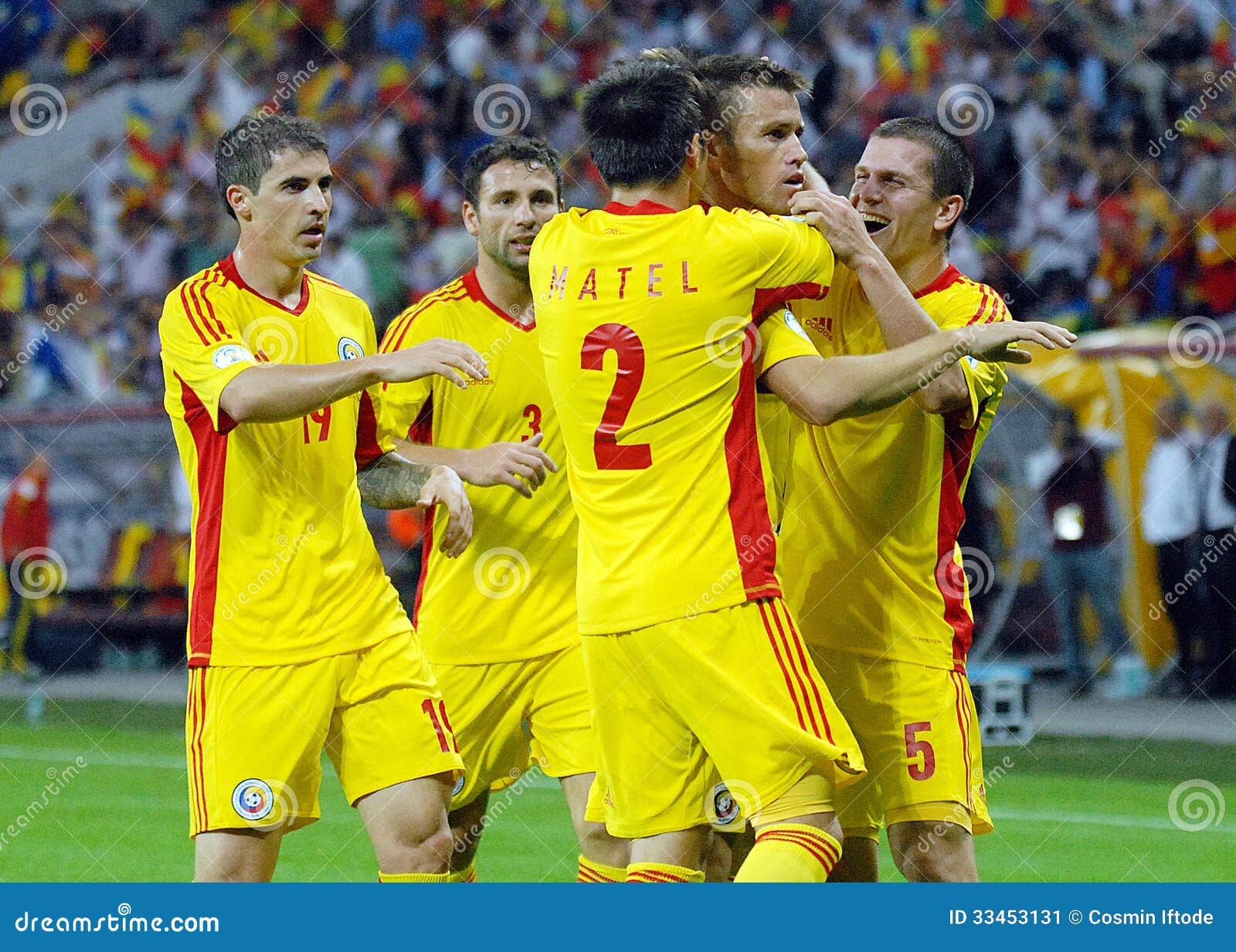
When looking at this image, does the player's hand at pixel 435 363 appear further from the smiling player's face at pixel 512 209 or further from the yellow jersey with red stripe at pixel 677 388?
the smiling player's face at pixel 512 209

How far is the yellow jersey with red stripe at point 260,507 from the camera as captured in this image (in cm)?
461

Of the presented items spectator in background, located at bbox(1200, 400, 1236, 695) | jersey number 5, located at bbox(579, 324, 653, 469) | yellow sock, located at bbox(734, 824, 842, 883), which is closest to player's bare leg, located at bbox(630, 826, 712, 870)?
yellow sock, located at bbox(734, 824, 842, 883)

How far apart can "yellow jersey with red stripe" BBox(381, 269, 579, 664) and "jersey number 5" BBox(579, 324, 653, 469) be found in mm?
1448

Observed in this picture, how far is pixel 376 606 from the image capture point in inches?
190

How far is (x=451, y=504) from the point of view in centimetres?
473

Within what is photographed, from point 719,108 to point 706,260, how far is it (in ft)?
2.06

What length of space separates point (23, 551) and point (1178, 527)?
8.65m

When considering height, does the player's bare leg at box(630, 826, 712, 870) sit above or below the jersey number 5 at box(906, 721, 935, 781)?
below

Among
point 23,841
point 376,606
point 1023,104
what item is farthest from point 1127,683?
point 376,606

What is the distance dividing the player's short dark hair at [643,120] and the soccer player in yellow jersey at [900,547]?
1.52ft

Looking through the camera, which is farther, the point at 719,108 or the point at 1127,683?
the point at 1127,683

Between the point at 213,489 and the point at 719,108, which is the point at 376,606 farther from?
the point at 719,108

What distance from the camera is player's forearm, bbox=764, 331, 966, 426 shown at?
3.94 meters

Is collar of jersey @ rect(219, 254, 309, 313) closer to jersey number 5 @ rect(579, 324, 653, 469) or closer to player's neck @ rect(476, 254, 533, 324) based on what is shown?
player's neck @ rect(476, 254, 533, 324)
